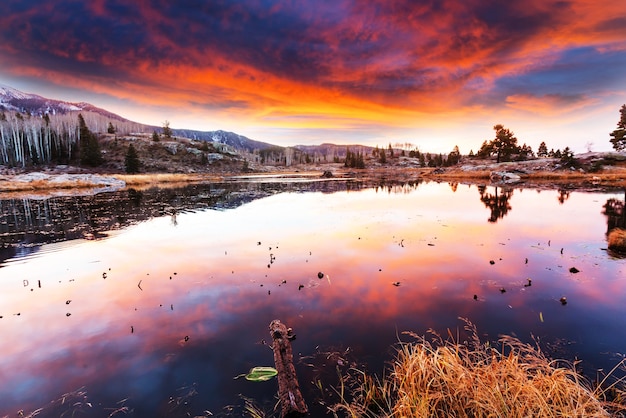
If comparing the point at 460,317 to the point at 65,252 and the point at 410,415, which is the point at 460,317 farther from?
the point at 65,252

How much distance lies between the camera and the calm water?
6.11m

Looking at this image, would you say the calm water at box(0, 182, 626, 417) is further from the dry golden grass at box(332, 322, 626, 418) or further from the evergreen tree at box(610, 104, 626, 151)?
the evergreen tree at box(610, 104, 626, 151)

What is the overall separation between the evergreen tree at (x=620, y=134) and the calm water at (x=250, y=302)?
84.2m

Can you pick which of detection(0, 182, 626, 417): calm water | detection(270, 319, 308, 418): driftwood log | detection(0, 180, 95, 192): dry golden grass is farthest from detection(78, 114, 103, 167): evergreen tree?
detection(270, 319, 308, 418): driftwood log

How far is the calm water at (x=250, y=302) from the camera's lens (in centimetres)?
611

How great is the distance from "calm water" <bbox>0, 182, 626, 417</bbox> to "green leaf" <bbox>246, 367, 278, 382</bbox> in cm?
12

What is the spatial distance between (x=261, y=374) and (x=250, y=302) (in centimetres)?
353

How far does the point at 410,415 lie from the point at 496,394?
1.44 meters

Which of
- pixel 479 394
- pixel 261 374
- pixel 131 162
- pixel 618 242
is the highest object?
pixel 131 162

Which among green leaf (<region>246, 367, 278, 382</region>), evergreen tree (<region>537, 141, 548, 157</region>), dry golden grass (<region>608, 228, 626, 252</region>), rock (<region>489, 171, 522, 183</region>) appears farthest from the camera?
evergreen tree (<region>537, 141, 548, 157</region>)

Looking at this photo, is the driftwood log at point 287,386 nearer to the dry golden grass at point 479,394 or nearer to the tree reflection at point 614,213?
the dry golden grass at point 479,394

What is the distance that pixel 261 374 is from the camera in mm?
6082

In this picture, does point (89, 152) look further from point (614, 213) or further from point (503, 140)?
point (503, 140)

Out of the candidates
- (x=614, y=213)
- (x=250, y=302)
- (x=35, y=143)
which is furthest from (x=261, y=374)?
(x=35, y=143)
